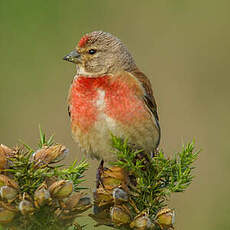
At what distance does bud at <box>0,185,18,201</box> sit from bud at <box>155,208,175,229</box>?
609mm

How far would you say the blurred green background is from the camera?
5.54 metres

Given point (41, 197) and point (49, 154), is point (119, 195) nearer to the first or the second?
point (49, 154)

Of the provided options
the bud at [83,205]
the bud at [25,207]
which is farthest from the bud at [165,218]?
the bud at [25,207]

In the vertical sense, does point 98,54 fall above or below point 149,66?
above

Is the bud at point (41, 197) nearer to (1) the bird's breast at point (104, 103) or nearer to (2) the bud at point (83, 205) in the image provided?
(2) the bud at point (83, 205)

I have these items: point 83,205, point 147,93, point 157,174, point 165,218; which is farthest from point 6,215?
point 147,93

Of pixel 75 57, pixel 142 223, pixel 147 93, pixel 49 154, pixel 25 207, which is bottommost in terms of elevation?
pixel 142 223

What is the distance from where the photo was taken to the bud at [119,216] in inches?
81.0

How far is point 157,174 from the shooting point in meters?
2.31

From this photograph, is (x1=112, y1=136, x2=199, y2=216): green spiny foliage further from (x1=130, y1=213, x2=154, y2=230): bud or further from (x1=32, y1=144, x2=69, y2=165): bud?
(x1=32, y1=144, x2=69, y2=165): bud

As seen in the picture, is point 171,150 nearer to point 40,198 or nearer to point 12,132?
point 12,132

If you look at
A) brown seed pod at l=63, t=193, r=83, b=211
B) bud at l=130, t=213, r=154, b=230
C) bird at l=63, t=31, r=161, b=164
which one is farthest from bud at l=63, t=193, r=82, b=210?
bird at l=63, t=31, r=161, b=164

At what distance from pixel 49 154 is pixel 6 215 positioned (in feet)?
1.12

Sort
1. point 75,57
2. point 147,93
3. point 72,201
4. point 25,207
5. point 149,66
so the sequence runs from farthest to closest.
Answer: point 149,66 < point 75,57 < point 147,93 < point 72,201 < point 25,207
